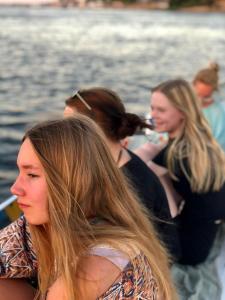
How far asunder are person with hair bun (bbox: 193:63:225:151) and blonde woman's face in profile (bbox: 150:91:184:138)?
1098 millimetres

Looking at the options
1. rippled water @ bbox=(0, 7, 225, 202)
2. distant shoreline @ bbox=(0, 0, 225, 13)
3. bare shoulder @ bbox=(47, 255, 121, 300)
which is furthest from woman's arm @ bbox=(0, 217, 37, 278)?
distant shoreline @ bbox=(0, 0, 225, 13)

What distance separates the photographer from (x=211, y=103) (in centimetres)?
392

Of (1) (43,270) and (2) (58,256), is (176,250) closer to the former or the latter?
(1) (43,270)

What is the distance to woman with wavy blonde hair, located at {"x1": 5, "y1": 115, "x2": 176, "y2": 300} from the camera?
3.71 ft

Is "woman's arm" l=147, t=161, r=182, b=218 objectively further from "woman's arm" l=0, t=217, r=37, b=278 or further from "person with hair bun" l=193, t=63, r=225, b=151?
"person with hair bun" l=193, t=63, r=225, b=151

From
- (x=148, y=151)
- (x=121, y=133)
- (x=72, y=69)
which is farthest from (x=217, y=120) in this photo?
(x=72, y=69)

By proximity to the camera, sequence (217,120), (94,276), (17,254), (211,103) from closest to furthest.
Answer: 1. (94,276)
2. (17,254)
3. (217,120)
4. (211,103)

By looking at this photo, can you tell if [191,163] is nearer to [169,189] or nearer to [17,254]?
[169,189]

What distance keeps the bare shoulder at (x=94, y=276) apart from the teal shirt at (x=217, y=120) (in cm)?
252

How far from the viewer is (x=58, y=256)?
117 centimetres

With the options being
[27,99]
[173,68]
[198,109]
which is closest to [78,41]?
[173,68]

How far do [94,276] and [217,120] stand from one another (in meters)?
2.71

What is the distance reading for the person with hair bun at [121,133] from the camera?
6.33ft

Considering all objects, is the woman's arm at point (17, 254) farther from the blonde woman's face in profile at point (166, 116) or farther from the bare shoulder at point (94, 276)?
the blonde woman's face in profile at point (166, 116)
